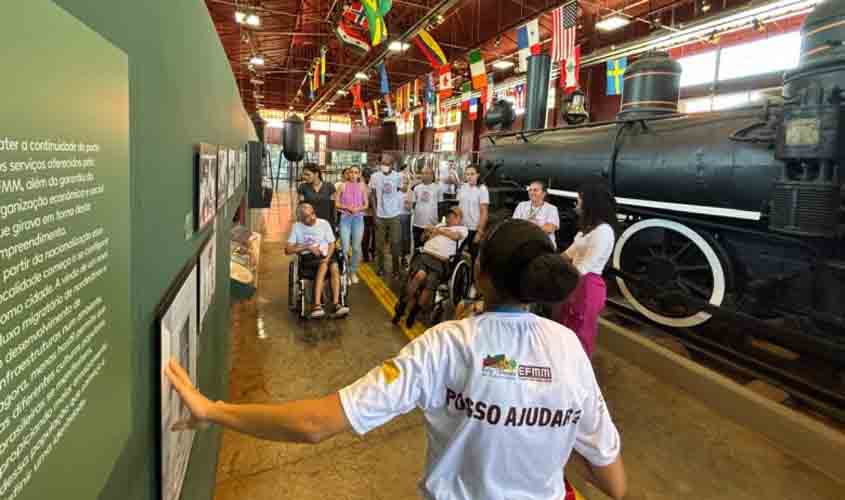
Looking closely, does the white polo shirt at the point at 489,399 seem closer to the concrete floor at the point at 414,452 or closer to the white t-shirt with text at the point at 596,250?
the concrete floor at the point at 414,452

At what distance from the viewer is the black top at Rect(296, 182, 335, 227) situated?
19.8 ft

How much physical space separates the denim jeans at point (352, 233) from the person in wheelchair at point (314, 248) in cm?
114

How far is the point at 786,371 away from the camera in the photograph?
371cm

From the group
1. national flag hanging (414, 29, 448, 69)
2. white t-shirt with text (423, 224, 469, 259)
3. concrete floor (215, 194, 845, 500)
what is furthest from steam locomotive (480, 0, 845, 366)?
national flag hanging (414, 29, 448, 69)

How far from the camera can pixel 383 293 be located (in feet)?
20.4

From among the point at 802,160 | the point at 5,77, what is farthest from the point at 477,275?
the point at 802,160

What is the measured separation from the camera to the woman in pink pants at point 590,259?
10.1 ft

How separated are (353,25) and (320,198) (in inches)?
200

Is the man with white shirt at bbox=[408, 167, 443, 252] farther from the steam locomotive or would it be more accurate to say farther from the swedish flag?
the swedish flag

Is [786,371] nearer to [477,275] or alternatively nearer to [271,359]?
[477,275]

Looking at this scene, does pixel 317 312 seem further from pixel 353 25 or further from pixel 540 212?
pixel 353 25

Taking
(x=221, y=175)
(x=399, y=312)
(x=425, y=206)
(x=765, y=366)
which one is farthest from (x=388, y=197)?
(x=765, y=366)

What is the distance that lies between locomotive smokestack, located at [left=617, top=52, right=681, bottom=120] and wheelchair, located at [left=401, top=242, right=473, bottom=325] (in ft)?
8.19

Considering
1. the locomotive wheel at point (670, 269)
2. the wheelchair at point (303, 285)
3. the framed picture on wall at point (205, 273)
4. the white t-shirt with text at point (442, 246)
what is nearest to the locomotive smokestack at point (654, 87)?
the locomotive wheel at point (670, 269)
